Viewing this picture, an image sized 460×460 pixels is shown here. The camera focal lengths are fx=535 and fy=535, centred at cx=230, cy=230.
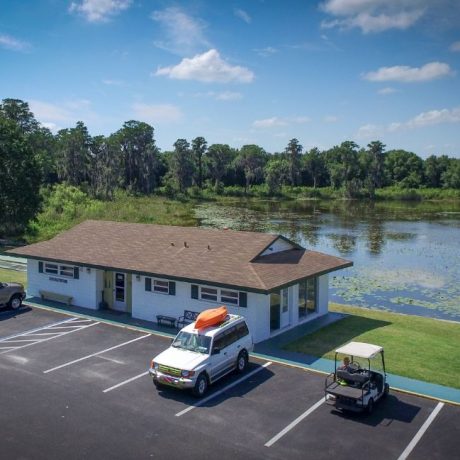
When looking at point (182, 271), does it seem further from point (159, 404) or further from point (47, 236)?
point (47, 236)

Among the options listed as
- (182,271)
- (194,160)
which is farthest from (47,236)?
(194,160)

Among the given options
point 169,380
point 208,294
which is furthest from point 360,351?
point 208,294

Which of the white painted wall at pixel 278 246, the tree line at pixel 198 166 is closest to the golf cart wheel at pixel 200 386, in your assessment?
the white painted wall at pixel 278 246

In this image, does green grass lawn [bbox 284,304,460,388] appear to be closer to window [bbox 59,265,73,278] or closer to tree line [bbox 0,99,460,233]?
window [bbox 59,265,73,278]

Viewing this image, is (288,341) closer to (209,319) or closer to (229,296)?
(229,296)

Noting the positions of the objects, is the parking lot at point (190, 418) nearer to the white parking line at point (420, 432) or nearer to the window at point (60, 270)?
the white parking line at point (420, 432)

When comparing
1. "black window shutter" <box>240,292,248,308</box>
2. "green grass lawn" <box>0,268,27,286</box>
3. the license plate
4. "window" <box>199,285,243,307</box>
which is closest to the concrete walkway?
"black window shutter" <box>240,292,248,308</box>
